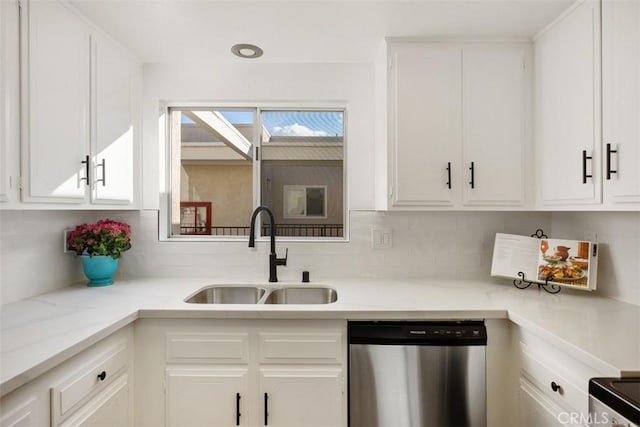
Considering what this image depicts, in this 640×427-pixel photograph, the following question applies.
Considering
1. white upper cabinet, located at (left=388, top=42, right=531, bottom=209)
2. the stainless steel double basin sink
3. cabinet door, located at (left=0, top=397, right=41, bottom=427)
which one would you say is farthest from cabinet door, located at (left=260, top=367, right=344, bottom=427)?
white upper cabinet, located at (left=388, top=42, right=531, bottom=209)

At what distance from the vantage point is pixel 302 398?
1.49 m

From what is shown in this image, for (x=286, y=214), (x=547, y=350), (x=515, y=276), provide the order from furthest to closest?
(x=286, y=214), (x=515, y=276), (x=547, y=350)

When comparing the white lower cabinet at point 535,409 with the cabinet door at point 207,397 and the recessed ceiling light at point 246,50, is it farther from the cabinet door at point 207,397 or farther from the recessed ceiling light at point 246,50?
the recessed ceiling light at point 246,50

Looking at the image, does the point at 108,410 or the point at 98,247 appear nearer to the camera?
the point at 108,410

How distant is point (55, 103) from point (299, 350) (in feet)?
4.95

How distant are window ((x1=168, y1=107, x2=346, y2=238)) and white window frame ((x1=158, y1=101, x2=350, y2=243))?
0.07ft

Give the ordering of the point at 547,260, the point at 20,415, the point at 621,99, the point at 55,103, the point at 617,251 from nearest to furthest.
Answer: the point at 20,415 < the point at 621,99 < the point at 55,103 < the point at 617,251 < the point at 547,260

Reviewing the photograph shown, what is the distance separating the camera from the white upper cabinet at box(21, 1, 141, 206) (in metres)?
1.32

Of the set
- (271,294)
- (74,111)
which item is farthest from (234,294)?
(74,111)

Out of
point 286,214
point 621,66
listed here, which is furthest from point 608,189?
point 286,214

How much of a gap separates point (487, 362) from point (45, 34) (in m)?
2.36

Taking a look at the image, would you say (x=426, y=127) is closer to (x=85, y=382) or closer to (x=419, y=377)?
(x=419, y=377)

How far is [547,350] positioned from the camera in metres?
1.26

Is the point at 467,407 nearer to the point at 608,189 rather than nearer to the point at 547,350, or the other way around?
the point at 547,350
